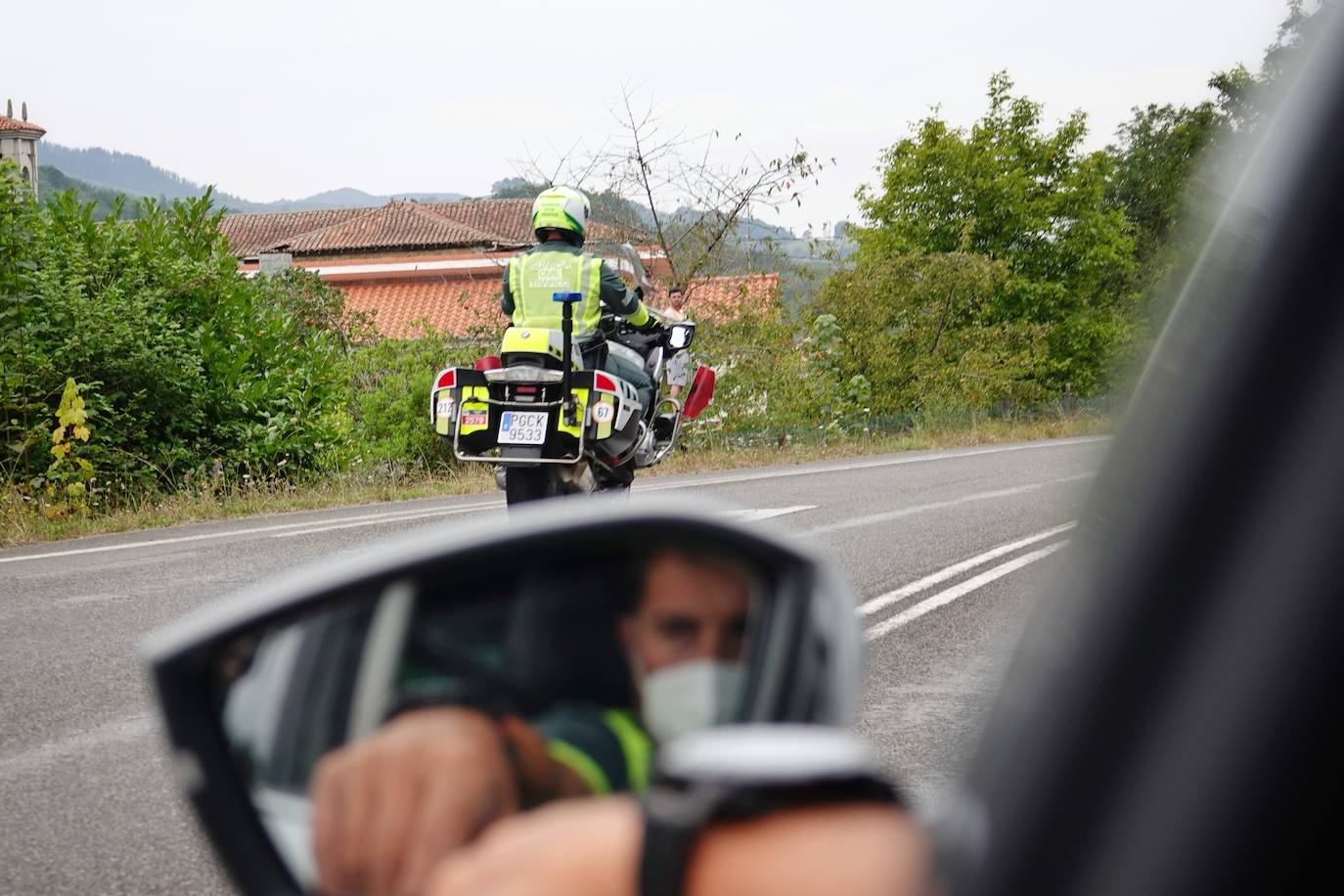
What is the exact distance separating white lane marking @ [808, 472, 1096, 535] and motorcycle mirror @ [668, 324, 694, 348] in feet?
7.21

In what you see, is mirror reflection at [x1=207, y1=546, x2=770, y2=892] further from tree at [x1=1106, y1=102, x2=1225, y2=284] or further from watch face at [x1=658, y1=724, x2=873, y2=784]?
tree at [x1=1106, y1=102, x2=1225, y2=284]

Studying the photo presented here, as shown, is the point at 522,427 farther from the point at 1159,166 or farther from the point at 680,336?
the point at 1159,166

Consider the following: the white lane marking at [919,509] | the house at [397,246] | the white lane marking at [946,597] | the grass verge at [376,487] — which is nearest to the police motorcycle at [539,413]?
the white lane marking at [946,597]

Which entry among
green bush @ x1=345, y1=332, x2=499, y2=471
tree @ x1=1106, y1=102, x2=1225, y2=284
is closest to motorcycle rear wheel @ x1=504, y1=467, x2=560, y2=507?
tree @ x1=1106, y1=102, x2=1225, y2=284

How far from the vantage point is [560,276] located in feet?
23.6

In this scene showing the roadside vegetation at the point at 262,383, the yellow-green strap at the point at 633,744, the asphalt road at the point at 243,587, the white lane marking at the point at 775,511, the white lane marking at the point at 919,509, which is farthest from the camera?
the roadside vegetation at the point at 262,383

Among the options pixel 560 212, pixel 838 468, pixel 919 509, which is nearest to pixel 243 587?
pixel 560 212

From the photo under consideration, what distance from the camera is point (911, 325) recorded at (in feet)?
87.9

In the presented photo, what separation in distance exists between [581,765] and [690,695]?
67 mm

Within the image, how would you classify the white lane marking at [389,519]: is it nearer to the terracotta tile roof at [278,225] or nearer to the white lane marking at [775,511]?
the white lane marking at [775,511]

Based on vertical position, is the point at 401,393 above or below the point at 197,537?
above

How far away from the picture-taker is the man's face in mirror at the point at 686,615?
771 mm

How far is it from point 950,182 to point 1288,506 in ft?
142

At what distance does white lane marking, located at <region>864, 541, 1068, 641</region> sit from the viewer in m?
6.53
